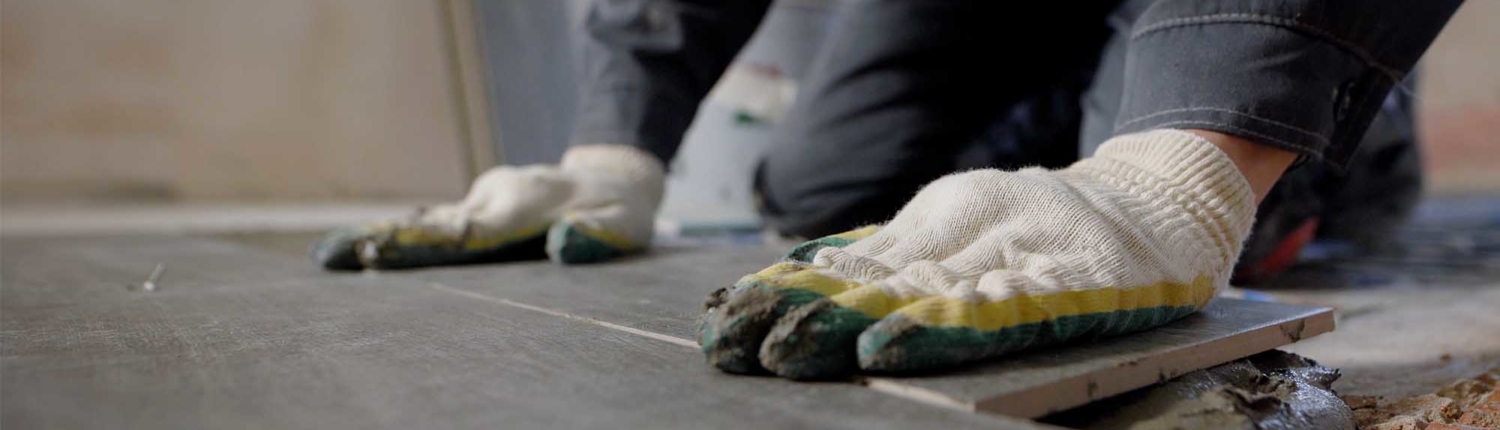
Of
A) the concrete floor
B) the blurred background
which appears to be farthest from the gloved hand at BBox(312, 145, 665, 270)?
the blurred background

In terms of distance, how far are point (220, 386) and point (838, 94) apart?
4.58 ft

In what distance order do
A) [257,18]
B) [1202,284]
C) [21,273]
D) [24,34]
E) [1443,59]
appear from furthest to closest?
[1443,59]
[257,18]
[24,34]
[21,273]
[1202,284]

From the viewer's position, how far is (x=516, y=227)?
4.45 feet

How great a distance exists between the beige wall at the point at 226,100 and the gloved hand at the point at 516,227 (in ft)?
8.35

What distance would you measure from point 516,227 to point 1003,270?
0.86 meters

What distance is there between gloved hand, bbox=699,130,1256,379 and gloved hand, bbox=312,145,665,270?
0.67 m

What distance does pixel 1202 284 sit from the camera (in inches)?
30.1

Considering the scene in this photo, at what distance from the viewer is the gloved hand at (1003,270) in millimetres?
583

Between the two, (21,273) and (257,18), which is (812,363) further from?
(257,18)

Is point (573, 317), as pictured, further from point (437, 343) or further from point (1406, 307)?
point (1406, 307)

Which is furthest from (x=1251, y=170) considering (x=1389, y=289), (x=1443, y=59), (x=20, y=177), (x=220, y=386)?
(x=1443, y=59)

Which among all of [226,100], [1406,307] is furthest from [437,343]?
[226,100]

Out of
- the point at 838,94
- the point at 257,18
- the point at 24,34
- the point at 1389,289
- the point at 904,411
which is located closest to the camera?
the point at 904,411

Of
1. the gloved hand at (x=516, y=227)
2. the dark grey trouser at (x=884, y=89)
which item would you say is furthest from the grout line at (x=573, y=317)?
the dark grey trouser at (x=884, y=89)
